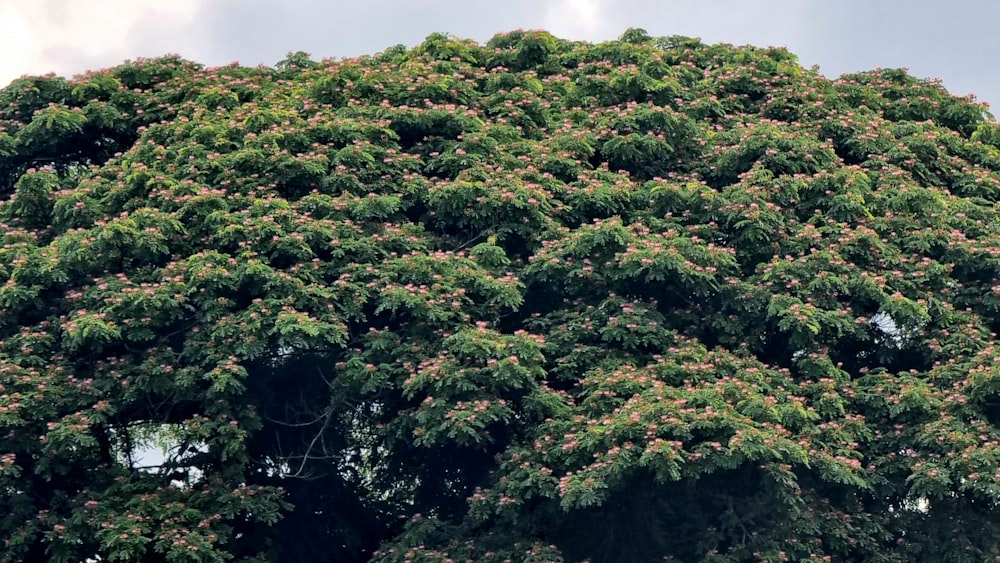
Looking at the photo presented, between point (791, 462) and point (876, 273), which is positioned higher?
point (876, 273)

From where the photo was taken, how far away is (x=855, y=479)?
1252 centimetres

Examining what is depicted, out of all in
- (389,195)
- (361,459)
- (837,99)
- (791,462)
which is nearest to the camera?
(791,462)

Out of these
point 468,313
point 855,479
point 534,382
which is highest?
point 468,313

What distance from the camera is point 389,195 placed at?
46.9ft

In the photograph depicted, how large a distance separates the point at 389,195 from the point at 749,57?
5.50 m

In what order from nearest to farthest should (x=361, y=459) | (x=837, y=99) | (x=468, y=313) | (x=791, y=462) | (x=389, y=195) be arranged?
(x=791, y=462) → (x=468, y=313) → (x=389, y=195) → (x=361, y=459) → (x=837, y=99)

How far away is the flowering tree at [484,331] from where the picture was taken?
12.7m

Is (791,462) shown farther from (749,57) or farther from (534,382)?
(749,57)

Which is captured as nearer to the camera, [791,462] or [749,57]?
[791,462]

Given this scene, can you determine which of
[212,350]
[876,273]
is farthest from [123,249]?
[876,273]

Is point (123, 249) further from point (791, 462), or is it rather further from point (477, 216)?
point (791, 462)

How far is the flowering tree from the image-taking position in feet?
41.7

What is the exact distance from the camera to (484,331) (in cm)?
1290

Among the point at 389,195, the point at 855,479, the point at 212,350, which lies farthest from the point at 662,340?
the point at 212,350
